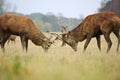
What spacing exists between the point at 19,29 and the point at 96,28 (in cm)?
364

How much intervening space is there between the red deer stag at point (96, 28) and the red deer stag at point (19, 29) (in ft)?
4.18

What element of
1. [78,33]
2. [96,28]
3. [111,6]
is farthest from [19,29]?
[111,6]

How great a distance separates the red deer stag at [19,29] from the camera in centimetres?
1462

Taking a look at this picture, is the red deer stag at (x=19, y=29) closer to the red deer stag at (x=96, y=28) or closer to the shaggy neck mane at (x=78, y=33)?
the red deer stag at (x=96, y=28)

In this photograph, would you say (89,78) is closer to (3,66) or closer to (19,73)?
(19,73)

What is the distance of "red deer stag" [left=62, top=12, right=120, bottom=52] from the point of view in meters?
13.8

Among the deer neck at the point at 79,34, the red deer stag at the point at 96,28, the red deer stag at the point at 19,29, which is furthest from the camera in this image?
the deer neck at the point at 79,34

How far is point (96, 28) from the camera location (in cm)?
1443

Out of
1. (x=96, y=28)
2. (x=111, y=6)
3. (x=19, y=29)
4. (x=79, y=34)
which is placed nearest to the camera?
(x=96, y=28)

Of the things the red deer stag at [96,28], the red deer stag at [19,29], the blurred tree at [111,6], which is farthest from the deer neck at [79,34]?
the blurred tree at [111,6]

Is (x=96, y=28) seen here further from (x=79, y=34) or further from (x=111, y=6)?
(x=111, y=6)

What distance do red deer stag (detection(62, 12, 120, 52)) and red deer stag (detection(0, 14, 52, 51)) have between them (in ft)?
4.18

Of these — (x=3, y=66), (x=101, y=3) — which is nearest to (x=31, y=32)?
(x=3, y=66)

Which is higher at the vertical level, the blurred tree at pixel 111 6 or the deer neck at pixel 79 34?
the blurred tree at pixel 111 6
